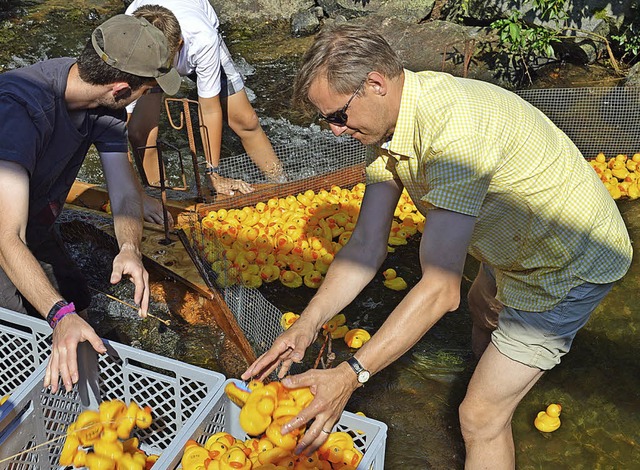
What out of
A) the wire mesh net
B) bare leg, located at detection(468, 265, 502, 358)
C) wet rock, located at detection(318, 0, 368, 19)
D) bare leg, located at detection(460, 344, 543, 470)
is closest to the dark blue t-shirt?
bare leg, located at detection(468, 265, 502, 358)

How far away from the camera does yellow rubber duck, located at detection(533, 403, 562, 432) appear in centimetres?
410

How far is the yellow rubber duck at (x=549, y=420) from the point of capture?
410 centimetres

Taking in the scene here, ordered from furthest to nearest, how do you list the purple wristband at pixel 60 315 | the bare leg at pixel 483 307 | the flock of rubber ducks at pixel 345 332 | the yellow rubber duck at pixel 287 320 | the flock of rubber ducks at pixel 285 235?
the flock of rubber ducks at pixel 285 235, the flock of rubber ducks at pixel 345 332, the yellow rubber duck at pixel 287 320, the bare leg at pixel 483 307, the purple wristband at pixel 60 315

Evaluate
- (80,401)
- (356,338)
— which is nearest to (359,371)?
(80,401)

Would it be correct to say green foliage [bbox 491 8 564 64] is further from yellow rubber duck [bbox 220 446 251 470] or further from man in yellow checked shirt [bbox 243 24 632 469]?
yellow rubber duck [bbox 220 446 251 470]

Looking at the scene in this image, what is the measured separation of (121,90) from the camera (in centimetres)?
338

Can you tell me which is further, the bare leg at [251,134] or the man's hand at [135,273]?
the bare leg at [251,134]

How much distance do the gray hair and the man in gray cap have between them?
972 millimetres

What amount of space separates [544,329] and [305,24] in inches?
290

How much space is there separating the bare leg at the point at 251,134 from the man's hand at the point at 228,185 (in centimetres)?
27

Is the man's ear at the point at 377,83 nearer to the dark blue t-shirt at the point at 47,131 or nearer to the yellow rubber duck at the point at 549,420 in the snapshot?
the dark blue t-shirt at the point at 47,131

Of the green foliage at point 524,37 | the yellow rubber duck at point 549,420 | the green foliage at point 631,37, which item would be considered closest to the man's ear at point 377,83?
the yellow rubber duck at point 549,420

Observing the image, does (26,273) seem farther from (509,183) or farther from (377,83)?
(509,183)

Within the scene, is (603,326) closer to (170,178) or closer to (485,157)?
(485,157)
